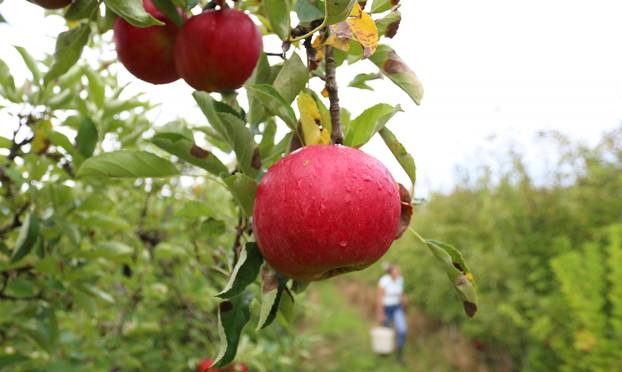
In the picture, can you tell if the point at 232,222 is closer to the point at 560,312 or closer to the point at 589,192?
the point at 560,312

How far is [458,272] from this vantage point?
0.76m

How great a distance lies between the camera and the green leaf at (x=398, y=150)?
758mm

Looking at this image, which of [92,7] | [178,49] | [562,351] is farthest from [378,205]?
[562,351]

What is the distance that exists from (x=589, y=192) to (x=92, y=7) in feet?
14.9

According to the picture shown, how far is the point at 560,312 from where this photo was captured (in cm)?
399

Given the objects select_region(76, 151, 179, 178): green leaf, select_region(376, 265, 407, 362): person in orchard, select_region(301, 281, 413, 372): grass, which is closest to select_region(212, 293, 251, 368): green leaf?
select_region(76, 151, 179, 178): green leaf

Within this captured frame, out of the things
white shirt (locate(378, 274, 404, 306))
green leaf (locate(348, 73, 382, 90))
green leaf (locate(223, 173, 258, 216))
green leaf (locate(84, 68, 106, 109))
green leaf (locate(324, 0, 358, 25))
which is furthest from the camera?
white shirt (locate(378, 274, 404, 306))

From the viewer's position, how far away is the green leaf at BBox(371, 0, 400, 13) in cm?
77

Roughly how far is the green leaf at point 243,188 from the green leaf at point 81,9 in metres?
0.35

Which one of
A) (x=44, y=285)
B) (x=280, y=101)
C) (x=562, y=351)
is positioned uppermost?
(x=280, y=101)

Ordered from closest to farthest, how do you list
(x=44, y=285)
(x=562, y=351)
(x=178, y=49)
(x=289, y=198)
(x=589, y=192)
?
(x=289, y=198)
(x=178, y=49)
(x=44, y=285)
(x=562, y=351)
(x=589, y=192)

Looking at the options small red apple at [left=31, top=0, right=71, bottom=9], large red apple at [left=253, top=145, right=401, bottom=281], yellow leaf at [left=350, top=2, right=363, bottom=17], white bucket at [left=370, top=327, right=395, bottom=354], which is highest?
yellow leaf at [left=350, top=2, right=363, bottom=17]

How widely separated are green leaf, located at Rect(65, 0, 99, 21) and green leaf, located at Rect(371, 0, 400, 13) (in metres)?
0.42

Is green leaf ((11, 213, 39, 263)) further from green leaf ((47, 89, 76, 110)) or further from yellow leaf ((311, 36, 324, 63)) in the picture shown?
yellow leaf ((311, 36, 324, 63))
